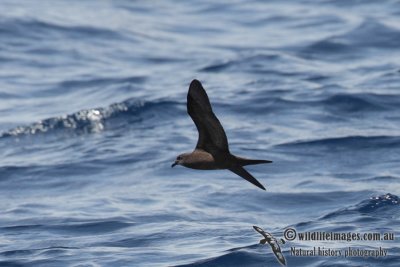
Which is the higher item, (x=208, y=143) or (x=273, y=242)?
(x=208, y=143)

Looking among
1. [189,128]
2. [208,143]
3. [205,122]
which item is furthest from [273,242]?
[189,128]

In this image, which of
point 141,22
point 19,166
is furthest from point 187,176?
point 141,22

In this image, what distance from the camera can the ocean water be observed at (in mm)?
13648

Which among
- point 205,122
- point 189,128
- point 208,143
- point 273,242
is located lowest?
point 273,242

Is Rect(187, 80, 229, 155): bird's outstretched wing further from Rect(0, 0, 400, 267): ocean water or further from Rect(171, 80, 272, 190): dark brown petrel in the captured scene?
Rect(0, 0, 400, 267): ocean water

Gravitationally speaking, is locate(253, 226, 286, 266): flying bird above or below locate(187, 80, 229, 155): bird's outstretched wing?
below

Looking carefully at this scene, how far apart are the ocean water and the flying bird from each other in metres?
0.09

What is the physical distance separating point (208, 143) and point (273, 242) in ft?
9.68

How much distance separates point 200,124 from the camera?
10133 mm

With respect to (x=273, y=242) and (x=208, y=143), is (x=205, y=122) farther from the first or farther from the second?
(x=273, y=242)

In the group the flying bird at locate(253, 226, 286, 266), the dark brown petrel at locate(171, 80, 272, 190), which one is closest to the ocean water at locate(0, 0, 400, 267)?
the flying bird at locate(253, 226, 286, 266)

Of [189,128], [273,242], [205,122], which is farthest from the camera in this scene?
[189,128]

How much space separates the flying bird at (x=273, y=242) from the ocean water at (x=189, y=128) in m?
0.09

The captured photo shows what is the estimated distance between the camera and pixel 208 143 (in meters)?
10.1
